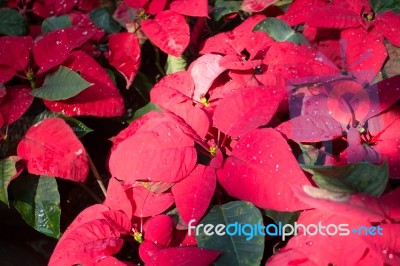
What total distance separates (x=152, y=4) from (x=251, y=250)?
1.94 feet

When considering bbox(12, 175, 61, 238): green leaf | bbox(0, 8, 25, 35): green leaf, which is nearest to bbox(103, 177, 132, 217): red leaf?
bbox(12, 175, 61, 238): green leaf

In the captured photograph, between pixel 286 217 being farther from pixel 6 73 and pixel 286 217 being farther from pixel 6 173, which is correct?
pixel 6 73

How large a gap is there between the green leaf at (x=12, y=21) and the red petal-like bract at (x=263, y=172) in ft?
2.26

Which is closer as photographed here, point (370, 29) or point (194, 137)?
point (194, 137)

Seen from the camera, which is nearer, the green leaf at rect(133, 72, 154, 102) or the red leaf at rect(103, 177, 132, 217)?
the red leaf at rect(103, 177, 132, 217)

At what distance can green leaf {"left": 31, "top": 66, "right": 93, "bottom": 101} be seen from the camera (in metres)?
0.91

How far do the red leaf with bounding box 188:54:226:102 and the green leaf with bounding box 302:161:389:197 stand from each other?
1.18 feet

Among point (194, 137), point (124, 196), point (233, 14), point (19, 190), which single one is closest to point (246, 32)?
point (233, 14)

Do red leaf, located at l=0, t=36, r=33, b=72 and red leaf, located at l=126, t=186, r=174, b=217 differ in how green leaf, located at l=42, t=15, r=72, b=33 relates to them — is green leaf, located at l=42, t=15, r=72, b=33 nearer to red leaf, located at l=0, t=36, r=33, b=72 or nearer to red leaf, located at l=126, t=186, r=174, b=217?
red leaf, located at l=0, t=36, r=33, b=72

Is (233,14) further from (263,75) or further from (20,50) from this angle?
(20,50)

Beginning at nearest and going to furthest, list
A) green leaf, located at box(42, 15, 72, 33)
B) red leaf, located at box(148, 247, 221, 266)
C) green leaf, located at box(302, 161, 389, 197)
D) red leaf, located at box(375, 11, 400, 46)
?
1. green leaf, located at box(302, 161, 389, 197)
2. red leaf, located at box(148, 247, 221, 266)
3. red leaf, located at box(375, 11, 400, 46)
4. green leaf, located at box(42, 15, 72, 33)

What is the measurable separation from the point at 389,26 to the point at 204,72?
14.3 inches

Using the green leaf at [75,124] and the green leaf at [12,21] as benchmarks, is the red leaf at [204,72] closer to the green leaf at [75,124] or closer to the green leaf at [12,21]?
the green leaf at [75,124]

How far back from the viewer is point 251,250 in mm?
718
